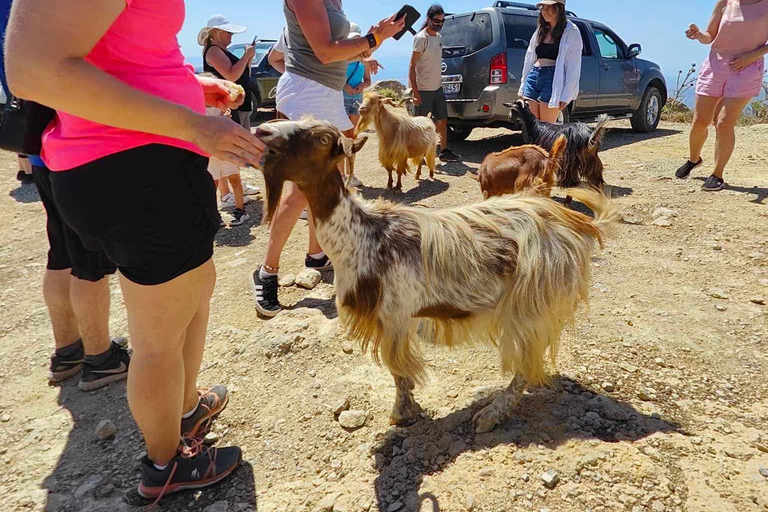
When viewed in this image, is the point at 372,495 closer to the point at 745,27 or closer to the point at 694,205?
the point at 694,205

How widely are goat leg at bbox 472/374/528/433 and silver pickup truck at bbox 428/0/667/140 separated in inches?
270

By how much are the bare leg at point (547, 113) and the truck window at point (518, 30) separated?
2621 millimetres

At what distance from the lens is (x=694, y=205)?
548 cm

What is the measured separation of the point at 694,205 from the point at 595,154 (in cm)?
119

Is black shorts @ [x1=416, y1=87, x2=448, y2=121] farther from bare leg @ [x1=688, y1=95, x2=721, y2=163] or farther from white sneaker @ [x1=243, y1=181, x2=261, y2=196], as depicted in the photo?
bare leg @ [x1=688, y1=95, x2=721, y2=163]

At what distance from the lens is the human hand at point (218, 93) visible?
2338 mm

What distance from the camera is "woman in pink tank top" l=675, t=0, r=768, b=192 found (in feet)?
17.3

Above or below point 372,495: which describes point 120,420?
below

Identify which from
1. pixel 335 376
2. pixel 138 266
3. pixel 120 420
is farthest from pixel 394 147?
pixel 138 266

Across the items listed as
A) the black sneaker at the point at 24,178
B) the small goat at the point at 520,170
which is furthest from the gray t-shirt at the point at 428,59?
the black sneaker at the point at 24,178

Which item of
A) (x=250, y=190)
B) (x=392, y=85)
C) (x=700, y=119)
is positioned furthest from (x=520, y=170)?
(x=392, y=85)

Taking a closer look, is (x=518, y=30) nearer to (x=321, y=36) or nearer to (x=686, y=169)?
(x=686, y=169)

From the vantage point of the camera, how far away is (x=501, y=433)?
2.49 m

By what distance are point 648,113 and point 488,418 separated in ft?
35.1
